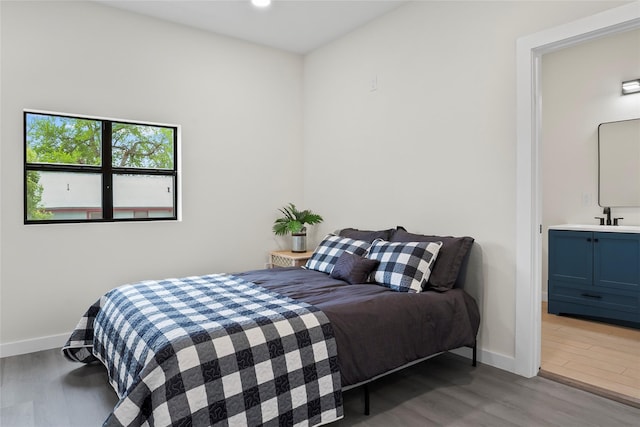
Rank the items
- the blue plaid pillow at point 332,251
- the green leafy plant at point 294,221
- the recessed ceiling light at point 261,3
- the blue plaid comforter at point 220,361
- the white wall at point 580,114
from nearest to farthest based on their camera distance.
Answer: the blue plaid comforter at point 220,361 < the blue plaid pillow at point 332,251 < the recessed ceiling light at point 261,3 < the white wall at point 580,114 < the green leafy plant at point 294,221

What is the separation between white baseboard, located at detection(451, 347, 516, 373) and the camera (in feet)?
9.00

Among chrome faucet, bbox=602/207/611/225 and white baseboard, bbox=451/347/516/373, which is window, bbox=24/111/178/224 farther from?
chrome faucet, bbox=602/207/611/225

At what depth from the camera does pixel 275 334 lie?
1906mm

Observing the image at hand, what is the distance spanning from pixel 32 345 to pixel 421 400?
2.91m

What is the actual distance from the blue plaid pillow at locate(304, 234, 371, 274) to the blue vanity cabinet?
2.16m

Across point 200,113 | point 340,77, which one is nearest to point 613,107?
point 340,77

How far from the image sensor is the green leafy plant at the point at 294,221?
4.23 meters

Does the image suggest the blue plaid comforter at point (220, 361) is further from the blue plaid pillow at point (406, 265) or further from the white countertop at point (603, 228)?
the white countertop at point (603, 228)

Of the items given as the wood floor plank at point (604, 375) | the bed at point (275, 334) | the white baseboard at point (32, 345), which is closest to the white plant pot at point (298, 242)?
the bed at point (275, 334)

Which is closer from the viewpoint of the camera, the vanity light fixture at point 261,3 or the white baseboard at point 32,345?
the white baseboard at point 32,345

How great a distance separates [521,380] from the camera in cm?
261

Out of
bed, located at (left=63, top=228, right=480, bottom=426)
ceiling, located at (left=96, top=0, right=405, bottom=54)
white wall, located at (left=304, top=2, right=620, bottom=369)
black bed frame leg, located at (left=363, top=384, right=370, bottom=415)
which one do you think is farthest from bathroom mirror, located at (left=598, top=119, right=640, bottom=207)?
black bed frame leg, located at (left=363, top=384, right=370, bottom=415)

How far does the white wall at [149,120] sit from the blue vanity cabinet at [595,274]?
2798mm

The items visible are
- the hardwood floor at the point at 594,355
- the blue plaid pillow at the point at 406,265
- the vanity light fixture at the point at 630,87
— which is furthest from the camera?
the vanity light fixture at the point at 630,87
